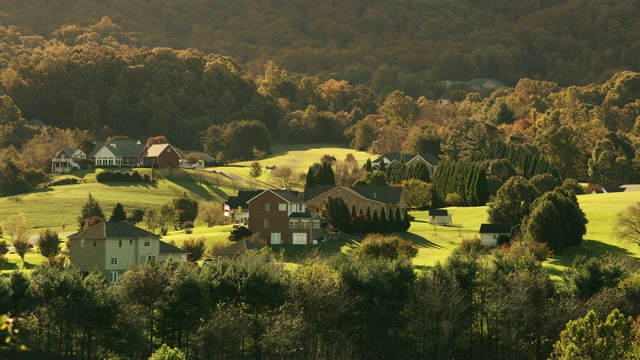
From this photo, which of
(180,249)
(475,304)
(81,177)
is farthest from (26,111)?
(475,304)

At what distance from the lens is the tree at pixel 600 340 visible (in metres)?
45.5

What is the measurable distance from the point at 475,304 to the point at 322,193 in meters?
31.1

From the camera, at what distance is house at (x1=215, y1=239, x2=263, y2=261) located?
72.6 metres

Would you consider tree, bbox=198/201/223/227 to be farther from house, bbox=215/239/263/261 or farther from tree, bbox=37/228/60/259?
house, bbox=215/239/263/261

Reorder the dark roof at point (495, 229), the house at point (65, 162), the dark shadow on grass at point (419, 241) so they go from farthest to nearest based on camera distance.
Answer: the house at point (65, 162) < the dark shadow on grass at point (419, 241) < the dark roof at point (495, 229)

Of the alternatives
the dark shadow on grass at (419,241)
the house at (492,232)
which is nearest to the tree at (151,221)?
the dark shadow on grass at (419,241)

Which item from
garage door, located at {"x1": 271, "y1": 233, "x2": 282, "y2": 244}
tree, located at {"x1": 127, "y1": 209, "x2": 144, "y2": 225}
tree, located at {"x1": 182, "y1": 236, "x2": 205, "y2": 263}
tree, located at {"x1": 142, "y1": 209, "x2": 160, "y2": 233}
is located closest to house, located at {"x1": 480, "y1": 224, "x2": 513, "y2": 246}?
garage door, located at {"x1": 271, "y1": 233, "x2": 282, "y2": 244}

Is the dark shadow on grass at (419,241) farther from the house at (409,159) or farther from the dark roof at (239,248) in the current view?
the house at (409,159)

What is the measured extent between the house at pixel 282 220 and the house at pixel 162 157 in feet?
139

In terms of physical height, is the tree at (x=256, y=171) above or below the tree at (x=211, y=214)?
Answer: above

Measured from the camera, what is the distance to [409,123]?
565 ft

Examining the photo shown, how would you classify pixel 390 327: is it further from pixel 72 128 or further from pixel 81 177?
pixel 72 128

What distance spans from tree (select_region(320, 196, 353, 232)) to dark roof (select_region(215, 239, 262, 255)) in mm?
8913

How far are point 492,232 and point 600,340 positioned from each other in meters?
31.5
